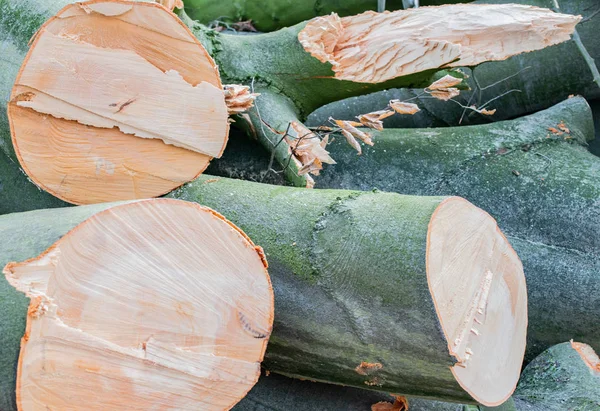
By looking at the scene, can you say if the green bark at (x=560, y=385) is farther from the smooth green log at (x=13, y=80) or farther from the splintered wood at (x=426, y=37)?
the smooth green log at (x=13, y=80)

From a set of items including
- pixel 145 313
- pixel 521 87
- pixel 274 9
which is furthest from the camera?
pixel 274 9

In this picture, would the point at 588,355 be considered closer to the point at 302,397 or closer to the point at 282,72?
the point at 302,397

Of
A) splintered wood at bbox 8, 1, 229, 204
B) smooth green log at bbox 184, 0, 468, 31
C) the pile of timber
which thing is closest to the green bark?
the pile of timber

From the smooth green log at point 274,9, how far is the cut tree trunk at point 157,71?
90 centimetres

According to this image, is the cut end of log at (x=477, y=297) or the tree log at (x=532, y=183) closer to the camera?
the cut end of log at (x=477, y=297)

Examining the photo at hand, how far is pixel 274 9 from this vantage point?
273 cm

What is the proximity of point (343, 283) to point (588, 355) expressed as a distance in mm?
927

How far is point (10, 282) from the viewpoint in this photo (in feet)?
3.19

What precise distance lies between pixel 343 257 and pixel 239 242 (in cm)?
20

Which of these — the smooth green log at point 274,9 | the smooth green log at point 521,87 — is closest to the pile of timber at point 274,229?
the smooth green log at point 521,87

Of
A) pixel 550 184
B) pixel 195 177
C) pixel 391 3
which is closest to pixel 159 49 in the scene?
pixel 195 177

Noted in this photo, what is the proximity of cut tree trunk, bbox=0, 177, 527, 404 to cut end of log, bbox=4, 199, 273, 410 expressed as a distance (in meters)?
0.10

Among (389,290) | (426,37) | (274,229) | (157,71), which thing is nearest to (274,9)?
(426,37)

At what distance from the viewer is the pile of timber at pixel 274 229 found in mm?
1006
